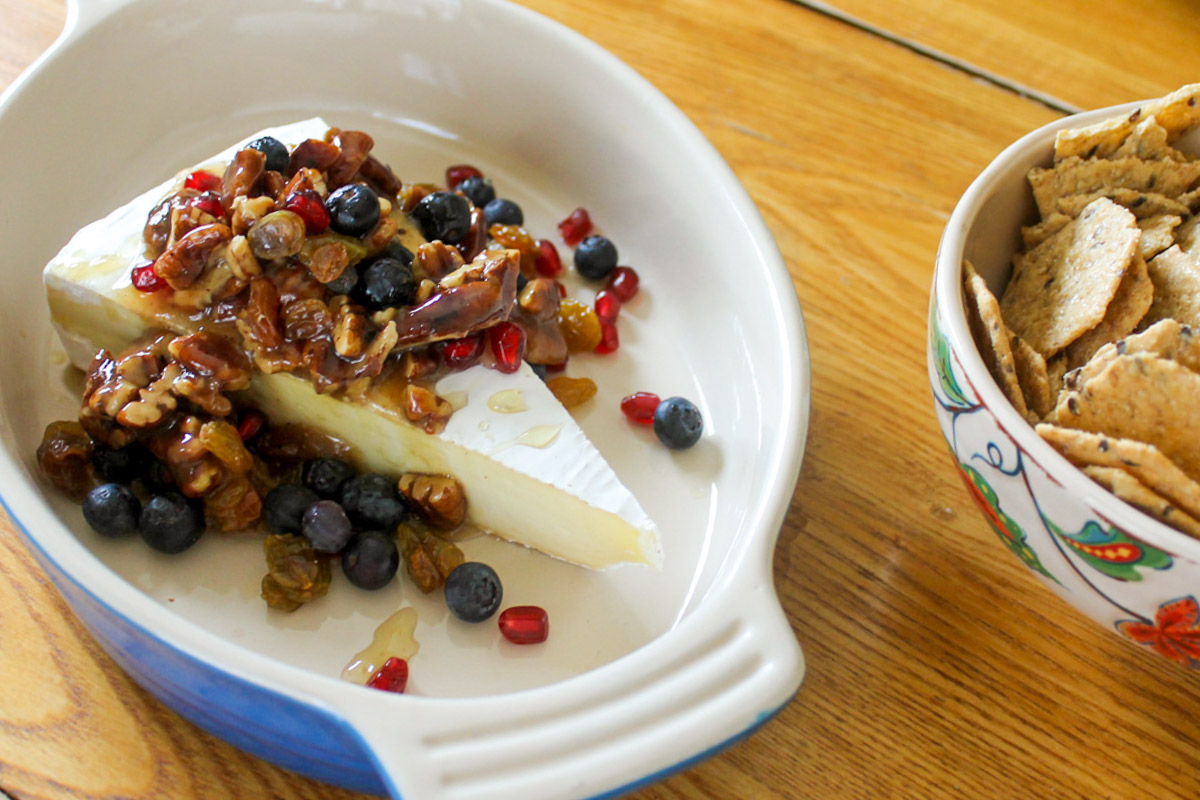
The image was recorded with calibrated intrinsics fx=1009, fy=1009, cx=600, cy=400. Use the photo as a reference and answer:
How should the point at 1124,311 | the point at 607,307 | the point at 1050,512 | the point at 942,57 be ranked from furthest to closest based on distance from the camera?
the point at 942,57 < the point at 607,307 < the point at 1124,311 < the point at 1050,512

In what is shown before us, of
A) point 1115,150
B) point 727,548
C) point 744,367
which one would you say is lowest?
point 727,548

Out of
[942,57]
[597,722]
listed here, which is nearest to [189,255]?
[597,722]

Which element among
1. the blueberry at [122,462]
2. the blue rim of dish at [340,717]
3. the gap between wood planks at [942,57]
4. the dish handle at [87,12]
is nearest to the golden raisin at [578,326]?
the blueberry at [122,462]

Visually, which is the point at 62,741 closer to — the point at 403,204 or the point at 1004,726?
the point at 403,204

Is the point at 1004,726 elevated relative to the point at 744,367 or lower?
lower

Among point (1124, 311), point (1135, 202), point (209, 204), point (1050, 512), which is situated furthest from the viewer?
point (209, 204)

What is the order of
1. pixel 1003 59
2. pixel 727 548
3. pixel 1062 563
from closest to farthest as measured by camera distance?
pixel 1062 563, pixel 727 548, pixel 1003 59

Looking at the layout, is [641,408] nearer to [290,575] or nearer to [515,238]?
[515,238]

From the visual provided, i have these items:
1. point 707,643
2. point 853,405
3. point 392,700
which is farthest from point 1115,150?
point 392,700
